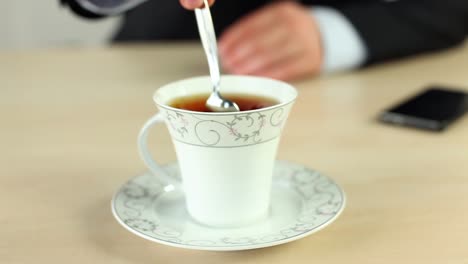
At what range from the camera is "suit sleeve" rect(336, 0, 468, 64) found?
962mm

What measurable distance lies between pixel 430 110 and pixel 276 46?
26 centimetres

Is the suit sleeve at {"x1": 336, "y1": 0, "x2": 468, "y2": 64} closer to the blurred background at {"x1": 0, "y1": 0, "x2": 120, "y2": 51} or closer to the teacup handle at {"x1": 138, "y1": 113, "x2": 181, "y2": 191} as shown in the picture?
the teacup handle at {"x1": 138, "y1": 113, "x2": 181, "y2": 191}

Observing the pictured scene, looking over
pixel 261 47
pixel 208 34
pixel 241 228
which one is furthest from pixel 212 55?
pixel 261 47

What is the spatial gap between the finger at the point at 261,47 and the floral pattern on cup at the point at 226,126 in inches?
17.9

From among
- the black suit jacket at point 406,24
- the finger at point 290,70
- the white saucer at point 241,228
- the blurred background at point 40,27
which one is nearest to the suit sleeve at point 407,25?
the black suit jacket at point 406,24

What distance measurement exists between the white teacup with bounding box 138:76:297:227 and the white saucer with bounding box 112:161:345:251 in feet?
0.04

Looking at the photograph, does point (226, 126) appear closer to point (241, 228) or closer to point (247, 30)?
point (241, 228)

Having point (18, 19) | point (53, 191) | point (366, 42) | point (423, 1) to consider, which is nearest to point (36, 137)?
point (53, 191)

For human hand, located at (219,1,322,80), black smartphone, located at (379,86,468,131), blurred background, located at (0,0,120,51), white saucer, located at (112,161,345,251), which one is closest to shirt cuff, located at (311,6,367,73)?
human hand, located at (219,1,322,80)

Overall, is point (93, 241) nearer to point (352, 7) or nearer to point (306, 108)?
point (306, 108)

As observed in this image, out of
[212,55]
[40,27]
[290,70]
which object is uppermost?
[212,55]

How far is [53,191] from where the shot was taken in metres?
0.53

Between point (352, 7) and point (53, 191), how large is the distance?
24.8 inches

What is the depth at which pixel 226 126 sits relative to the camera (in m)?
0.42
